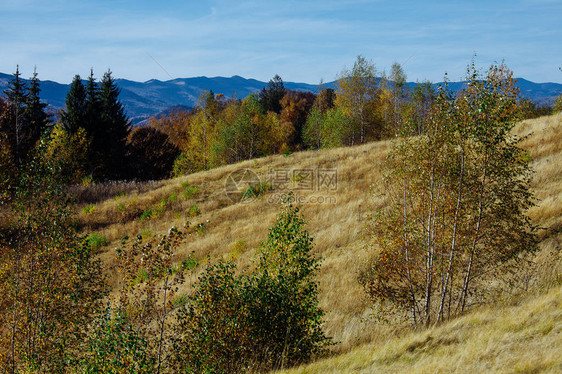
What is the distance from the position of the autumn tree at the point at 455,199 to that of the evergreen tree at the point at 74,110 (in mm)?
42772

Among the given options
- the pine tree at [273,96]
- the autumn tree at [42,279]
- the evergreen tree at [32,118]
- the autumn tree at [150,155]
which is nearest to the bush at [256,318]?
the autumn tree at [42,279]

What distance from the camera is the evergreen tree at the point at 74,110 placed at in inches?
1658

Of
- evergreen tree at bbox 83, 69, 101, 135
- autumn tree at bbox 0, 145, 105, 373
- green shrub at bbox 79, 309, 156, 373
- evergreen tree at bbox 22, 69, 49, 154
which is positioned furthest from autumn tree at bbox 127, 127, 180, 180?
green shrub at bbox 79, 309, 156, 373

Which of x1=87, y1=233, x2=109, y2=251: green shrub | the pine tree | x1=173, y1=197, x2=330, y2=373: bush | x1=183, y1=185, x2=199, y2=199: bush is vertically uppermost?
the pine tree

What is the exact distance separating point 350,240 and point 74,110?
3939cm

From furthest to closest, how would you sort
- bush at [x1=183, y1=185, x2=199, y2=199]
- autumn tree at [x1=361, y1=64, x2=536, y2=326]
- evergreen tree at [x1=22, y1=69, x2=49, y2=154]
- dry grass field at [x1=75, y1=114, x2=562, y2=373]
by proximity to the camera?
1. evergreen tree at [x1=22, y1=69, x2=49, y2=154]
2. bush at [x1=183, y1=185, x2=199, y2=199]
3. autumn tree at [x1=361, y1=64, x2=536, y2=326]
4. dry grass field at [x1=75, y1=114, x2=562, y2=373]

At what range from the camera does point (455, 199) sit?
8.59m

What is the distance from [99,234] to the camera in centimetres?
2284

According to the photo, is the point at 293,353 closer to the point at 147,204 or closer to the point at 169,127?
the point at 147,204

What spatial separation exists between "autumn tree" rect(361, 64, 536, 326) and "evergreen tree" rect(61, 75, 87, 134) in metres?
42.8

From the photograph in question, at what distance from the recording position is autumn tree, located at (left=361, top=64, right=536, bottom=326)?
809cm

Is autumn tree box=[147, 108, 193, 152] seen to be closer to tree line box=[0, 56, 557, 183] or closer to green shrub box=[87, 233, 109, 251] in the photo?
tree line box=[0, 56, 557, 183]

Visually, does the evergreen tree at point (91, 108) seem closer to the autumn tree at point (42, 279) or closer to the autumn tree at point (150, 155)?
the autumn tree at point (150, 155)

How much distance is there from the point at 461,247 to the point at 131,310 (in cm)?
749
